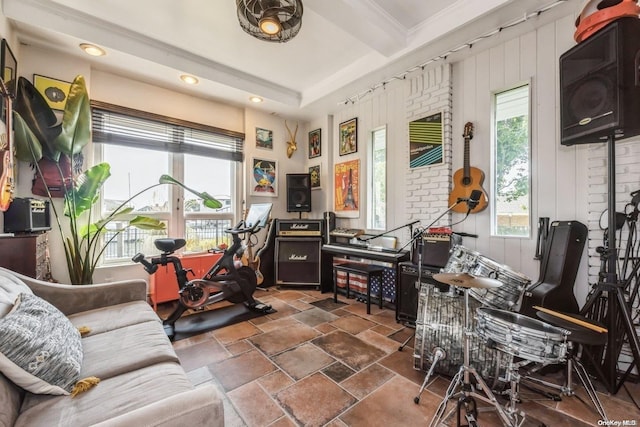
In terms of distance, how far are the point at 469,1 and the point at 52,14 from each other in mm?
3699

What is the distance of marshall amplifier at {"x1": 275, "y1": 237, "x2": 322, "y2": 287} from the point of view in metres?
4.00

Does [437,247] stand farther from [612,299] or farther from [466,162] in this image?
[612,299]

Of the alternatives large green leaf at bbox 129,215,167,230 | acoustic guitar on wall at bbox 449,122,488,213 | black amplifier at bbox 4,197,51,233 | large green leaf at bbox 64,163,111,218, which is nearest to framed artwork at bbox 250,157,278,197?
large green leaf at bbox 129,215,167,230

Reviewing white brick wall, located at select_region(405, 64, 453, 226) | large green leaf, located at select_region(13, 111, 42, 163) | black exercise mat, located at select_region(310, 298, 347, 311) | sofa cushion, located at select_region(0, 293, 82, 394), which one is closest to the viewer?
sofa cushion, located at select_region(0, 293, 82, 394)


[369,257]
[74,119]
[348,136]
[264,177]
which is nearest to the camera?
[74,119]

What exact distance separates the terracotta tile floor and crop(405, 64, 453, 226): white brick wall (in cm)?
137

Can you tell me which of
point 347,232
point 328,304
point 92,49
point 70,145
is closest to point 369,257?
point 347,232

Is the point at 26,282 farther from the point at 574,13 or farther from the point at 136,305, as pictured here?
the point at 574,13

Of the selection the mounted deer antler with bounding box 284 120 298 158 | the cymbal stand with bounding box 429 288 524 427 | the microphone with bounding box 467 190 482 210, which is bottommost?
the cymbal stand with bounding box 429 288 524 427

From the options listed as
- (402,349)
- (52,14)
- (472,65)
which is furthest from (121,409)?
(472,65)

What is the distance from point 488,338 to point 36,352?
2.06 m

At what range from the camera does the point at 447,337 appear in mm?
1796

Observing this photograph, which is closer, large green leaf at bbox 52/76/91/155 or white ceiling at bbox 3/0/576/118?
white ceiling at bbox 3/0/576/118

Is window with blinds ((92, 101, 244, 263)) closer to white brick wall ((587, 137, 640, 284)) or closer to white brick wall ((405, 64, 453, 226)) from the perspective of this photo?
white brick wall ((405, 64, 453, 226))
